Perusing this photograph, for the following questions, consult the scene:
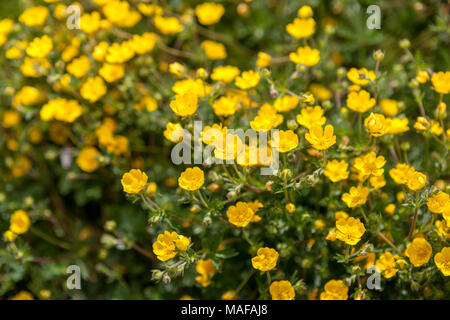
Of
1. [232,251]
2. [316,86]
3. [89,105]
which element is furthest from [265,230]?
[89,105]

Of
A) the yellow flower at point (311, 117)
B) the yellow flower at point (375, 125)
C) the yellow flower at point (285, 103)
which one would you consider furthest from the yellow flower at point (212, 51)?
the yellow flower at point (375, 125)

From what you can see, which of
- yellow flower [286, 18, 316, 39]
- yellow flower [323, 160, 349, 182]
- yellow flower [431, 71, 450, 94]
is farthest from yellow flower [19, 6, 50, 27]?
yellow flower [431, 71, 450, 94]

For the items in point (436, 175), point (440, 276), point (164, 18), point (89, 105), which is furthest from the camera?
point (164, 18)

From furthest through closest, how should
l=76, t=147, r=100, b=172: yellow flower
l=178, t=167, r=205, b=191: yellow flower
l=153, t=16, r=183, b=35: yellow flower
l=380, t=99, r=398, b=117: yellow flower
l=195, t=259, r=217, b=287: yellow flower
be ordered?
l=153, t=16, r=183, b=35: yellow flower → l=76, t=147, r=100, b=172: yellow flower → l=380, t=99, r=398, b=117: yellow flower → l=195, t=259, r=217, b=287: yellow flower → l=178, t=167, r=205, b=191: yellow flower

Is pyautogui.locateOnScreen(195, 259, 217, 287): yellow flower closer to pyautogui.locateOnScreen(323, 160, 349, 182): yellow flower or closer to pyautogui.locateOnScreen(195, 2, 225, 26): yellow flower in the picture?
pyautogui.locateOnScreen(323, 160, 349, 182): yellow flower

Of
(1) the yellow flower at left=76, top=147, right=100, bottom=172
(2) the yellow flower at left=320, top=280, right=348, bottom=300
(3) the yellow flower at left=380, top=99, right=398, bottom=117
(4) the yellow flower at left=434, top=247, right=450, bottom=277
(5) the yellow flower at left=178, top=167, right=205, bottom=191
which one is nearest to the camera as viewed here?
(4) the yellow flower at left=434, top=247, right=450, bottom=277

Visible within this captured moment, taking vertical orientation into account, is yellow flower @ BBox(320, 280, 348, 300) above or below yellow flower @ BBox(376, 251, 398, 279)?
below

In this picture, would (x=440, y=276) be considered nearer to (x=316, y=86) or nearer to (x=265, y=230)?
(x=265, y=230)

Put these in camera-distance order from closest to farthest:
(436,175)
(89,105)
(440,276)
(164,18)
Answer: (440,276) → (436,175) → (89,105) → (164,18)
